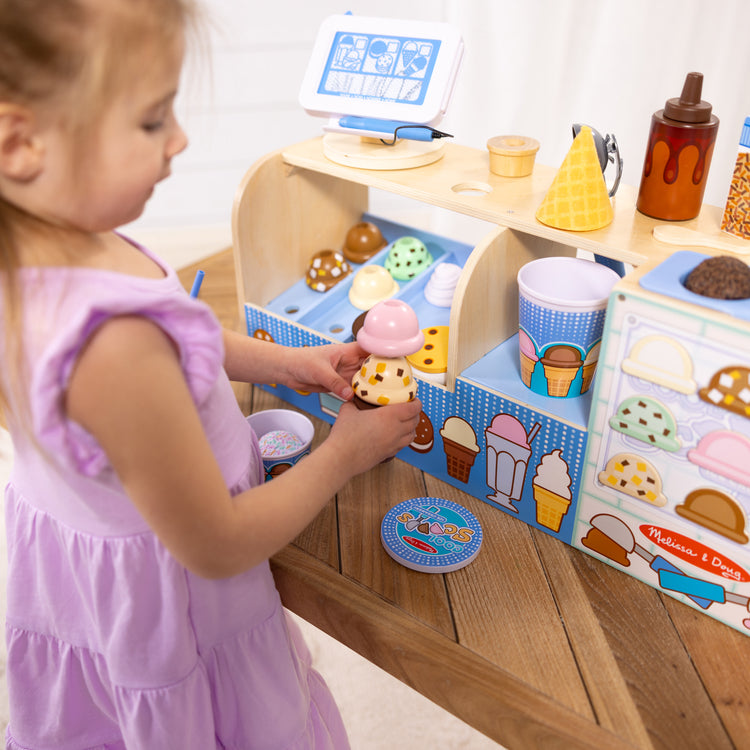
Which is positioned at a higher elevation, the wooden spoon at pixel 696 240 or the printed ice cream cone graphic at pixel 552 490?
the wooden spoon at pixel 696 240

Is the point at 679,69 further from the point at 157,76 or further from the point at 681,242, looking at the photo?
the point at 157,76

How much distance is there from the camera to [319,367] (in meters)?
0.85

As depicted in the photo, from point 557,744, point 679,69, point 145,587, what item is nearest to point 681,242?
point 557,744

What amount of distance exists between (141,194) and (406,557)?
1.75 feet

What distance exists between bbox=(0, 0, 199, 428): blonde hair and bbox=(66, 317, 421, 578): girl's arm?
13 centimetres

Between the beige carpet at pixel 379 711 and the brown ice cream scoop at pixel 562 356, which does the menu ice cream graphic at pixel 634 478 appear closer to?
the brown ice cream scoop at pixel 562 356

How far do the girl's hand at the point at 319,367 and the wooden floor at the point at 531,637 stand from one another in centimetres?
20

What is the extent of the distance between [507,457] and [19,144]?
2.13ft

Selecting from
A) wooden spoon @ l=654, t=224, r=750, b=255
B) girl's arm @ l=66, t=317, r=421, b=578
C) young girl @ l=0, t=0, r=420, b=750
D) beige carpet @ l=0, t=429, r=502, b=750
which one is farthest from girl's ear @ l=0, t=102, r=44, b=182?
beige carpet @ l=0, t=429, r=502, b=750

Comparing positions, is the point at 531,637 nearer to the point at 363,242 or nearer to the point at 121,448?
the point at 121,448

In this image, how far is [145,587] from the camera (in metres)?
0.65

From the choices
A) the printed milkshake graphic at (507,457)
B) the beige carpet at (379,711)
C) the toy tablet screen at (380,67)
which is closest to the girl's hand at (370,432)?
the printed milkshake graphic at (507,457)

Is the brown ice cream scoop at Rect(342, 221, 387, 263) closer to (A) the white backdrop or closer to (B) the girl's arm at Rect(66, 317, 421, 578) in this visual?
(A) the white backdrop

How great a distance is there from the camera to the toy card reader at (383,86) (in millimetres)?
1026
